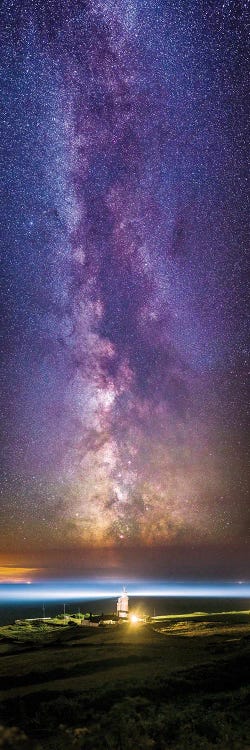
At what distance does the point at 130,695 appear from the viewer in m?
16.1

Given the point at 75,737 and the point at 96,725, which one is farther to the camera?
the point at 96,725

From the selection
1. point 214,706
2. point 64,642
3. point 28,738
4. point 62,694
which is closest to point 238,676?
point 214,706

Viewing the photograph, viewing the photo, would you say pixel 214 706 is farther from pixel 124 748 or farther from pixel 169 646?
pixel 169 646

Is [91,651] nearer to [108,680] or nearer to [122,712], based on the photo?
[108,680]

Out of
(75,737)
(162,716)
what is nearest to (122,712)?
(162,716)

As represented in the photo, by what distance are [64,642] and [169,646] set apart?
8039 mm

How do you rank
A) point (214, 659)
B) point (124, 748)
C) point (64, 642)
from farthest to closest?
point (64, 642)
point (214, 659)
point (124, 748)

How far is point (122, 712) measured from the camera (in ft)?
46.9

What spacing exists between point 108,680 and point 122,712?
4.24m

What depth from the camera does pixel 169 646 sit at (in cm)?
2511

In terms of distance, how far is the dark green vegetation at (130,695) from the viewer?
1240cm

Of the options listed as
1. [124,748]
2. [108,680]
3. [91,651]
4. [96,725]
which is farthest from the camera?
[91,651]

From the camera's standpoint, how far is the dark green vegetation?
12398 mm

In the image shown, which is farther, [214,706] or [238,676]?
[238,676]
